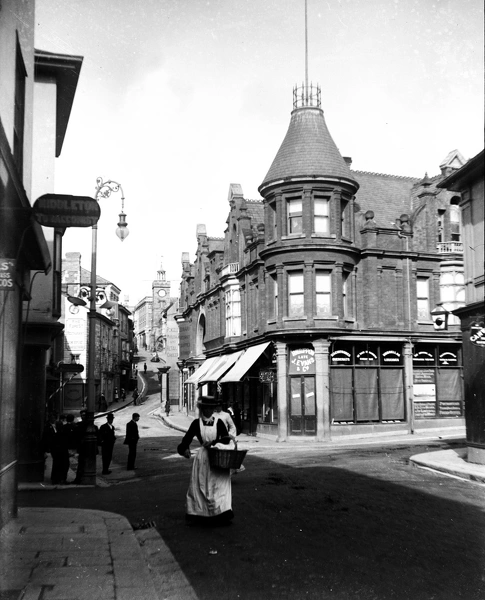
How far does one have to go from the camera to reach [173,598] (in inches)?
262

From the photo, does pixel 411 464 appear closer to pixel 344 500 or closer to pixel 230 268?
pixel 344 500

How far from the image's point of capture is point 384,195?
121 feet

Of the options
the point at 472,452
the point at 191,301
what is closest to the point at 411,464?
the point at 472,452

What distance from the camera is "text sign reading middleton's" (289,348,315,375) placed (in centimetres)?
3078

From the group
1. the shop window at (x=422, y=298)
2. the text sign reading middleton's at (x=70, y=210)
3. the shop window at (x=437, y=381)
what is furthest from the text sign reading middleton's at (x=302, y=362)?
the text sign reading middleton's at (x=70, y=210)

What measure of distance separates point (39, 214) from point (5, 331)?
5.54ft

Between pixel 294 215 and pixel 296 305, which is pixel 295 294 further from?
pixel 294 215

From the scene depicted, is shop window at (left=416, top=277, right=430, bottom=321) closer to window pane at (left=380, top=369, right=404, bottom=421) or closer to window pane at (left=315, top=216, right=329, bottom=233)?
window pane at (left=380, top=369, right=404, bottom=421)

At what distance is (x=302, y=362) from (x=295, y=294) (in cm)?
308

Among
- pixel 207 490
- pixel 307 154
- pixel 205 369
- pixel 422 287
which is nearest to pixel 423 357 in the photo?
pixel 422 287

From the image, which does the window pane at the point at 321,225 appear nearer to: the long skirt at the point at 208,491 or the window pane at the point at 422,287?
the window pane at the point at 422,287

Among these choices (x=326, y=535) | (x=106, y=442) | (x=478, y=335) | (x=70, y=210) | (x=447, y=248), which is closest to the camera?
(x=326, y=535)

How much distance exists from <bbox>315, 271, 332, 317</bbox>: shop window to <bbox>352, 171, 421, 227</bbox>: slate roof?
15.6 feet

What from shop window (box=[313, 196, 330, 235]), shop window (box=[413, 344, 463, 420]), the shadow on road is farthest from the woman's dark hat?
shop window (box=[413, 344, 463, 420])
